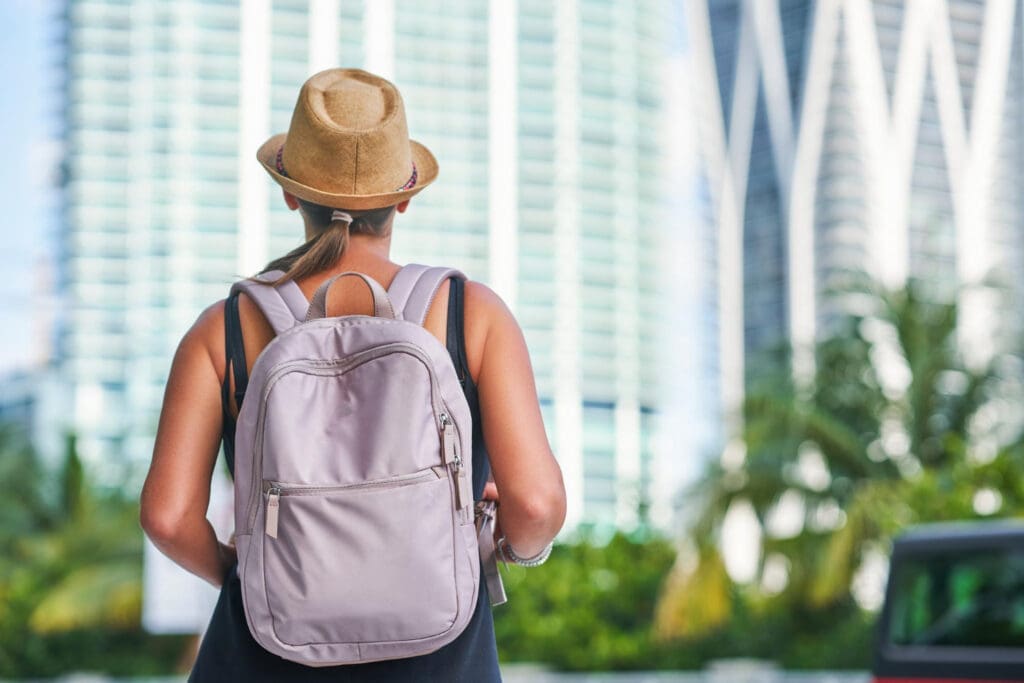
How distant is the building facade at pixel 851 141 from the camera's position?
2356 inches

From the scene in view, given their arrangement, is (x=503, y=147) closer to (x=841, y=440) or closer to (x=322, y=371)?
(x=841, y=440)

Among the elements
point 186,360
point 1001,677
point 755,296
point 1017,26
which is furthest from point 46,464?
point 755,296

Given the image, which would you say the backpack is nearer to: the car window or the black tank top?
the black tank top

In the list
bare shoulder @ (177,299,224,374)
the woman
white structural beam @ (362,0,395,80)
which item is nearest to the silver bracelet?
the woman

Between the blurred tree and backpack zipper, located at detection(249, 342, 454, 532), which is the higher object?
backpack zipper, located at detection(249, 342, 454, 532)

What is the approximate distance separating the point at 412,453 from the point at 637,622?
1701 cm

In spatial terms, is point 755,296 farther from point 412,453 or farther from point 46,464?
point 412,453

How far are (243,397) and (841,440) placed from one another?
14.3m

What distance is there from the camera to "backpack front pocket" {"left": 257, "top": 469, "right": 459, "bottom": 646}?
60.0 inches

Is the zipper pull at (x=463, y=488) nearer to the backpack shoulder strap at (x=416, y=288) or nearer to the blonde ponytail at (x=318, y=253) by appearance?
the backpack shoulder strap at (x=416, y=288)

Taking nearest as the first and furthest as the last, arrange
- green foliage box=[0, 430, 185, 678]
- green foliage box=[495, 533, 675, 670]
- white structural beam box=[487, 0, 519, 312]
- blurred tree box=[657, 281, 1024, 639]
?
blurred tree box=[657, 281, 1024, 639], green foliage box=[0, 430, 185, 678], green foliage box=[495, 533, 675, 670], white structural beam box=[487, 0, 519, 312]

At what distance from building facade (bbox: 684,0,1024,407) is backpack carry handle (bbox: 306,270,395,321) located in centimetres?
5354

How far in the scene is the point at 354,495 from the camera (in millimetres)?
1534

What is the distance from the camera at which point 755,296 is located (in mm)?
73688
